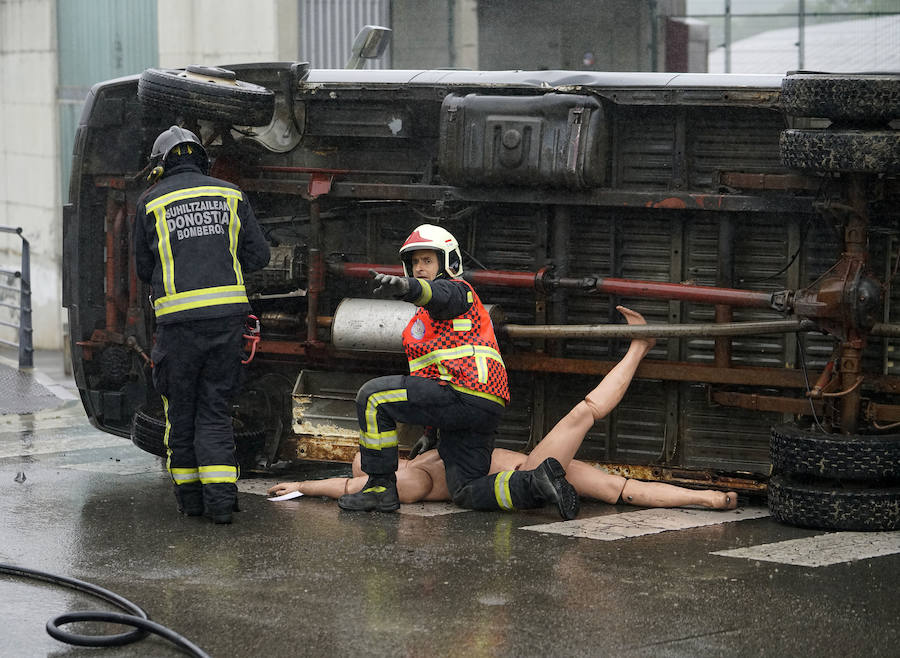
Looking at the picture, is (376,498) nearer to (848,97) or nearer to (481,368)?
(481,368)

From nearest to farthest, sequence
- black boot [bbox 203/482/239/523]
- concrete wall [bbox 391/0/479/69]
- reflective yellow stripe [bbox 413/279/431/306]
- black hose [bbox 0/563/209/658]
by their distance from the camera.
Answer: black hose [bbox 0/563/209/658]
reflective yellow stripe [bbox 413/279/431/306]
black boot [bbox 203/482/239/523]
concrete wall [bbox 391/0/479/69]

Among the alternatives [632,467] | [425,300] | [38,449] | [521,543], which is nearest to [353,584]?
[521,543]

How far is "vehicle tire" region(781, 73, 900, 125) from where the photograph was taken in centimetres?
658

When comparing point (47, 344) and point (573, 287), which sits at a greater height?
point (573, 287)

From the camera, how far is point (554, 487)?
6.93m

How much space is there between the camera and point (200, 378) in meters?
7.18

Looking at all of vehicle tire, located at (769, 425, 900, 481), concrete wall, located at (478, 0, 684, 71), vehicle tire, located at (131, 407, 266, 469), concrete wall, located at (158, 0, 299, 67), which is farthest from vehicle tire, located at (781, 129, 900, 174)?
concrete wall, located at (478, 0, 684, 71)

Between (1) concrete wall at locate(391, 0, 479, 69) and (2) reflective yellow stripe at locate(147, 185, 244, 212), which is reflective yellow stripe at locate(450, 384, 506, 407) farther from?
(1) concrete wall at locate(391, 0, 479, 69)

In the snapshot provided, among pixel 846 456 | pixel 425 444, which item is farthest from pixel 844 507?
pixel 425 444

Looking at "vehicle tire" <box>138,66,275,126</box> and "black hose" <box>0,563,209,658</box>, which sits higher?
"vehicle tire" <box>138,66,275,126</box>

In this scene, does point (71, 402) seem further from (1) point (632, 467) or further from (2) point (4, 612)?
(2) point (4, 612)

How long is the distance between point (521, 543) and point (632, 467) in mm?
1413

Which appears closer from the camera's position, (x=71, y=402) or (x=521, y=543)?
(x=521, y=543)

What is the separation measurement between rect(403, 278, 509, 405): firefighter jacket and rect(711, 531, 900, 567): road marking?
1417 mm
